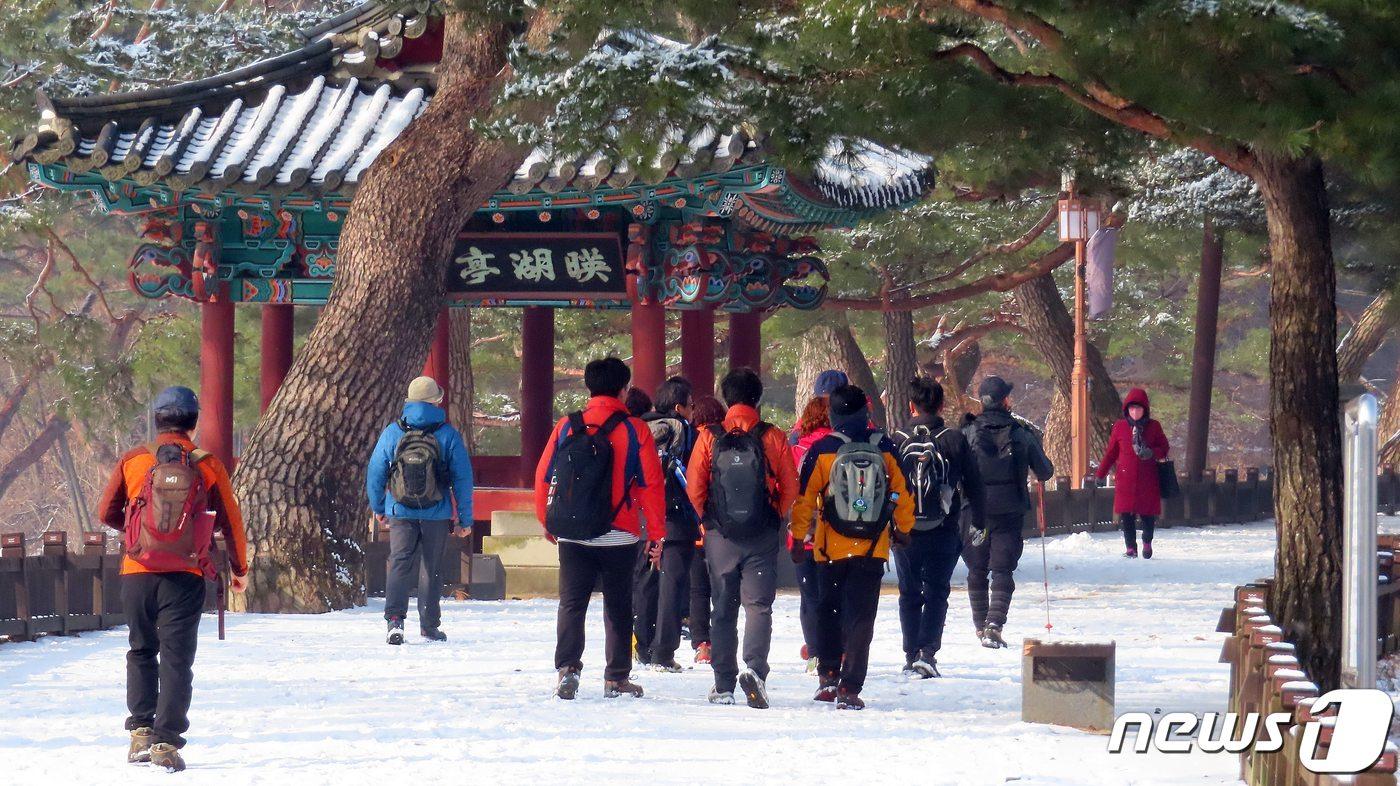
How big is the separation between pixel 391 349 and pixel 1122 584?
673 centimetres

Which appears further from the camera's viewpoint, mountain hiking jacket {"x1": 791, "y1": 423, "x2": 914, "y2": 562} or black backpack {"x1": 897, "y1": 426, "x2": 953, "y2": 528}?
black backpack {"x1": 897, "y1": 426, "x2": 953, "y2": 528}

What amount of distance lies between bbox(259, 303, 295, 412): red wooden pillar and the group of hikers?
19.5 feet

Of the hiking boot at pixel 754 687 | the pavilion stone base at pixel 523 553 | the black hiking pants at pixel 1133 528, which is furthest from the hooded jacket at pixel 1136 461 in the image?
the hiking boot at pixel 754 687

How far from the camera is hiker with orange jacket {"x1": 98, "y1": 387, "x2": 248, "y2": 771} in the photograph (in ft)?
23.0

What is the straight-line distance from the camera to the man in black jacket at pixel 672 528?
9.53m

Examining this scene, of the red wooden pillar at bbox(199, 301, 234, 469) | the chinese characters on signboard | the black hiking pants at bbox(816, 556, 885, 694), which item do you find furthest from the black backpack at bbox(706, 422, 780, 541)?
the red wooden pillar at bbox(199, 301, 234, 469)

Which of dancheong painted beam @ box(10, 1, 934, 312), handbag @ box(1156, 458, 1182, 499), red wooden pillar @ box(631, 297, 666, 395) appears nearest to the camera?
dancheong painted beam @ box(10, 1, 934, 312)

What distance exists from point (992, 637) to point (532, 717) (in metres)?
3.95

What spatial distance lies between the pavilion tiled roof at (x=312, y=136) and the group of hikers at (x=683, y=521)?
3.61 meters

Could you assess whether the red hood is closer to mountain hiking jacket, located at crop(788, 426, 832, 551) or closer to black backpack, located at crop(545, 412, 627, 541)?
mountain hiking jacket, located at crop(788, 426, 832, 551)

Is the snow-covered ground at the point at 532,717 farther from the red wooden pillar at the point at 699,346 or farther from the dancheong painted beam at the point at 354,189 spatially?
the red wooden pillar at the point at 699,346

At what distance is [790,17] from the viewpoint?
9.59 m

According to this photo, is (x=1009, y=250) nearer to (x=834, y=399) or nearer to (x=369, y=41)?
(x=369, y=41)

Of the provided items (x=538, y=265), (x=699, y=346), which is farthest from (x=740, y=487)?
(x=699, y=346)
